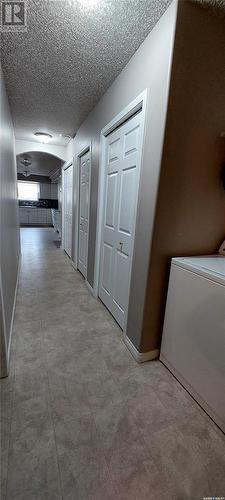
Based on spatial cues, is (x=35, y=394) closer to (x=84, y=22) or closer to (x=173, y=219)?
(x=173, y=219)

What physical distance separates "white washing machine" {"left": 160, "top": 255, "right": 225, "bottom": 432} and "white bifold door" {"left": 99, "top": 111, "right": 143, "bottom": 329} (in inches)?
18.7

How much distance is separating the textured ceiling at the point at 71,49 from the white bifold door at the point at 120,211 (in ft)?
1.66

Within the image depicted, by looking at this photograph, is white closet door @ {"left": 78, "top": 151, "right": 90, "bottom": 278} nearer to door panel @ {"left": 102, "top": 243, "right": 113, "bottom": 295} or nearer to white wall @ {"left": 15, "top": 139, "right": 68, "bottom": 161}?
door panel @ {"left": 102, "top": 243, "right": 113, "bottom": 295}

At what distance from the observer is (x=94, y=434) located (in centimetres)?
116

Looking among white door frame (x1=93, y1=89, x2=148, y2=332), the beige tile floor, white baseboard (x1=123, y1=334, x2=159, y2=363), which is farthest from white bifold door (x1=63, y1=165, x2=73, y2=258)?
white baseboard (x1=123, y1=334, x2=159, y2=363)

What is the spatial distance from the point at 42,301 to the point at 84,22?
102 inches

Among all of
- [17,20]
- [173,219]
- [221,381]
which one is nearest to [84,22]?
[17,20]

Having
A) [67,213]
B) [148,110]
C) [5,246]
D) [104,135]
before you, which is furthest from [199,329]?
[67,213]

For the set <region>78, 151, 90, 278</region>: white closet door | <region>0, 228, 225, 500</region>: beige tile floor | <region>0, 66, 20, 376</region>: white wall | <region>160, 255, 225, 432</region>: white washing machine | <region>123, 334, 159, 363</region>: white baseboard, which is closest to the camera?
<region>0, 228, 225, 500</region>: beige tile floor

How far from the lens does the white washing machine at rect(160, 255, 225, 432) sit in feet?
3.91

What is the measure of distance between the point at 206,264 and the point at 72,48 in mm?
1971

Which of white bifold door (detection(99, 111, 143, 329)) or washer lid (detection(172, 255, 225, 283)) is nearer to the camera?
washer lid (detection(172, 255, 225, 283))

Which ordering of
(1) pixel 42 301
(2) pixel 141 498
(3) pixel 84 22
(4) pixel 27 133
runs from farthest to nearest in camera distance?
1. (4) pixel 27 133
2. (1) pixel 42 301
3. (3) pixel 84 22
4. (2) pixel 141 498

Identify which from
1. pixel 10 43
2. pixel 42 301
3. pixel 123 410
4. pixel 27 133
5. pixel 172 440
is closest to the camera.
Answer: pixel 172 440
